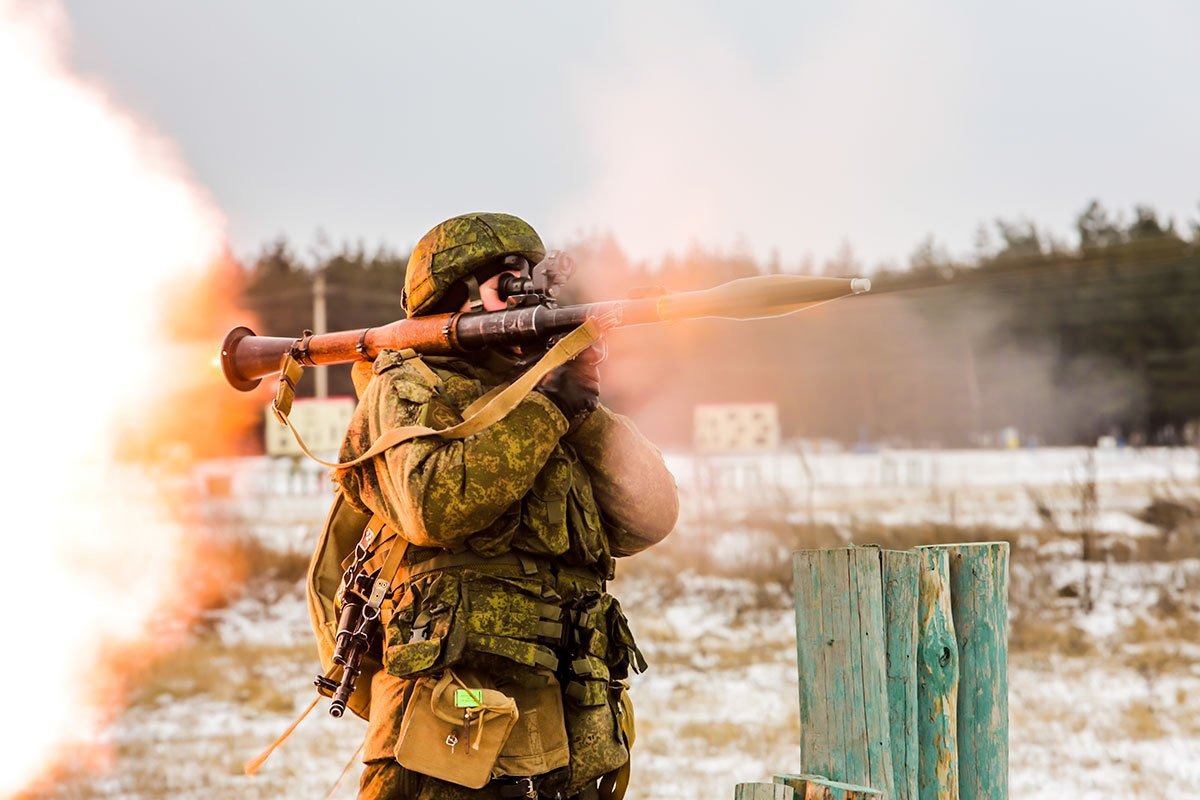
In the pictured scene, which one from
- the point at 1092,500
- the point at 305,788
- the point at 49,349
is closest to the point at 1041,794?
the point at 305,788

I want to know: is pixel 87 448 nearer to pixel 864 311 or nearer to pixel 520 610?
pixel 864 311

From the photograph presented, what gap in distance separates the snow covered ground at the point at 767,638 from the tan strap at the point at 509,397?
16.5 ft

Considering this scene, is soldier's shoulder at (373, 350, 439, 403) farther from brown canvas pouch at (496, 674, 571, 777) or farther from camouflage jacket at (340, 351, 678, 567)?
brown canvas pouch at (496, 674, 571, 777)

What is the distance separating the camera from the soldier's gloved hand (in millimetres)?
3404

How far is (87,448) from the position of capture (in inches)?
561

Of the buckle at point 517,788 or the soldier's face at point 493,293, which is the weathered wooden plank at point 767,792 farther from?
the soldier's face at point 493,293

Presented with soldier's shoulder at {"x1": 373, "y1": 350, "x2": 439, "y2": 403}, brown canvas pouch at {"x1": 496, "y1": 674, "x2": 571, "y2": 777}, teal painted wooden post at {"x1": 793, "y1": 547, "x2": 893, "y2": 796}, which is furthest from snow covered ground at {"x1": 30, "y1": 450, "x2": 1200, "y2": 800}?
soldier's shoulder at {"x1": 373, "y1": 350, "x2": 439, "y2": 403}

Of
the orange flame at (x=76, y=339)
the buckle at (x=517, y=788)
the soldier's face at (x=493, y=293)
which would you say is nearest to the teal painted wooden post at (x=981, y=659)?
the buckle at (x=517, y=788)

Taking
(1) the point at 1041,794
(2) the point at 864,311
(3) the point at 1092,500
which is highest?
(2) the point at 864,311

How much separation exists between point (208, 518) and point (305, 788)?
9039 mm

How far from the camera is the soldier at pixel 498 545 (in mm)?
3305

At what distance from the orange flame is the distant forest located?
207 inches

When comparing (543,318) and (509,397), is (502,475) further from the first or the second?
(543,318)

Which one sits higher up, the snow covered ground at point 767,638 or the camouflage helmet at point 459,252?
the camouflage helmet at point 459,252
